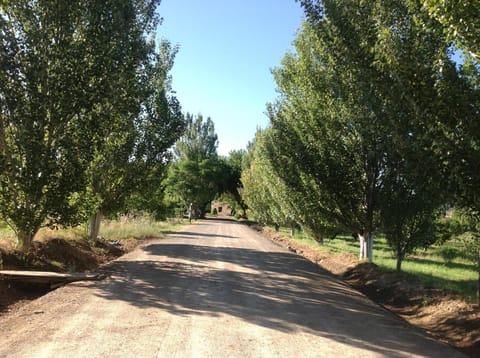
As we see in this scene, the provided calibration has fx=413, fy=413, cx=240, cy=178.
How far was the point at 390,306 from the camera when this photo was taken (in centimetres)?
956

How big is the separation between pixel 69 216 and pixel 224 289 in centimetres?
458

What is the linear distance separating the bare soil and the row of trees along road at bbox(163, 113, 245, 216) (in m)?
39.7

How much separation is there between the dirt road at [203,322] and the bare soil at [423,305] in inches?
27.8

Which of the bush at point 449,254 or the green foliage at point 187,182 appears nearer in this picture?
the bush at point 449,254

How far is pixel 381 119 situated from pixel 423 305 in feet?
13.4

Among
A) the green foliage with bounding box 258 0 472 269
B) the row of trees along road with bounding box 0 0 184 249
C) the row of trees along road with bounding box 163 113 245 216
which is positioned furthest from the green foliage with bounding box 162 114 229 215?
the row of trees along road with bounding box 0 0 184 249

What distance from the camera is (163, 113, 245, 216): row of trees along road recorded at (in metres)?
56.8

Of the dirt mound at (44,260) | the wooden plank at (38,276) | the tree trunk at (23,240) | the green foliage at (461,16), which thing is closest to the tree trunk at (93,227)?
the dirt mound at (44,260)

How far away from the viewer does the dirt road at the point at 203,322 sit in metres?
4.99

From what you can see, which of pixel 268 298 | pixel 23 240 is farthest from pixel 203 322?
pixel 23 240

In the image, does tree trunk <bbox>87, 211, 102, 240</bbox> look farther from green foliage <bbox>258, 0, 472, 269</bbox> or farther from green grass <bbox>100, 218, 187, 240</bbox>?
green foliage <bbox>258, 0, 472, 269</bbox>

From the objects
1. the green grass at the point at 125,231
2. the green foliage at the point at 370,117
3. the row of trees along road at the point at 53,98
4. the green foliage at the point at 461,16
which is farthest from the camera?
the green grass at the point at 125,231

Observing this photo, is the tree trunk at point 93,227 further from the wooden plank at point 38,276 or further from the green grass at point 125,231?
the wooden plank at point 38,276

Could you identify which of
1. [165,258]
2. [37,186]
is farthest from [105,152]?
[37,186]
